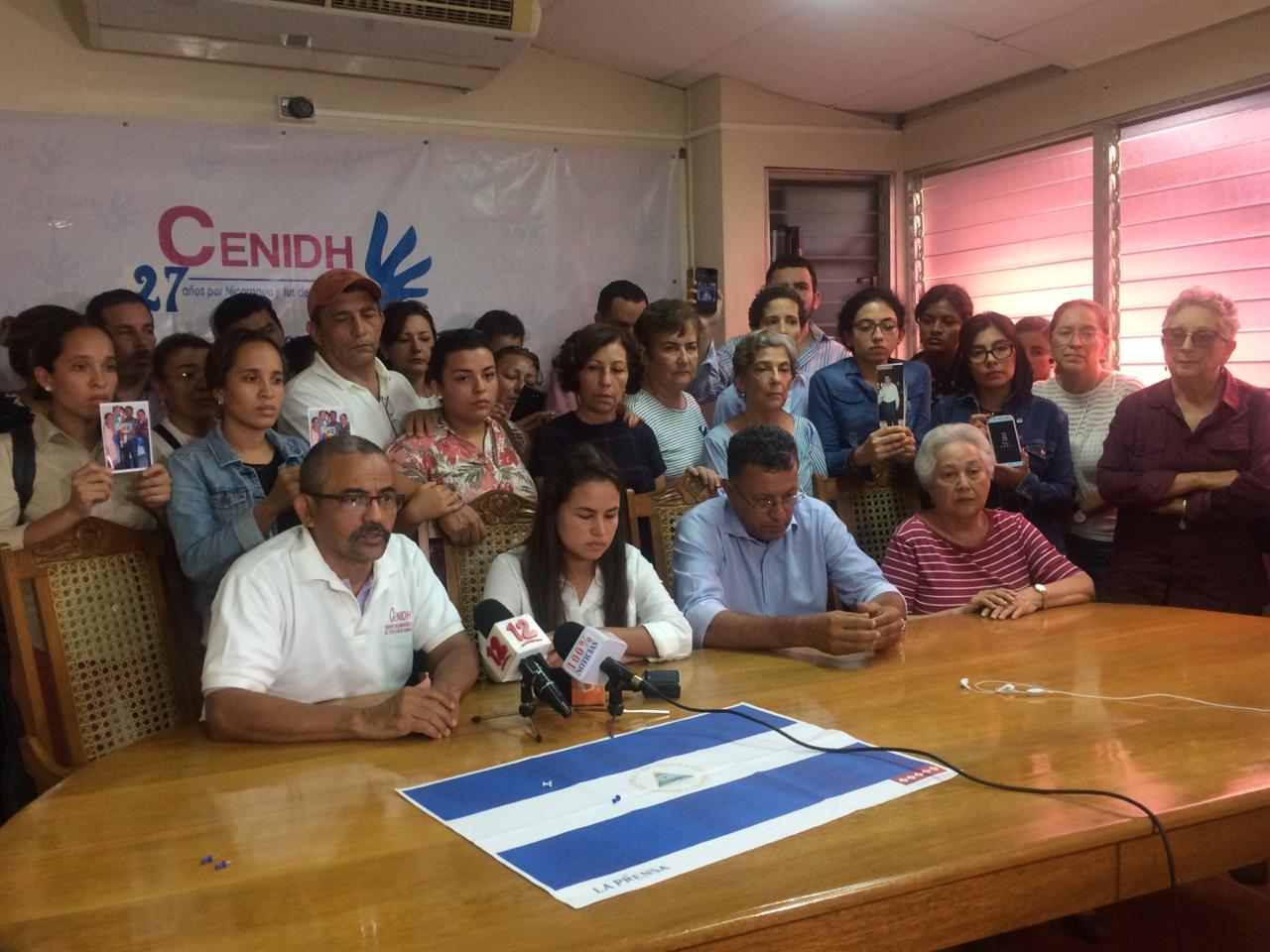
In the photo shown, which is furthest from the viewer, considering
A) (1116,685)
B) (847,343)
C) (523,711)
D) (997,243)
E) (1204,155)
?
(997,243)

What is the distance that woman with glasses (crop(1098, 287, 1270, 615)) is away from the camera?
3023 millimetres

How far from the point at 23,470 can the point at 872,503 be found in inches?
86.2

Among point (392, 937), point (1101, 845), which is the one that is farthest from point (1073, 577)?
point (392, 937)

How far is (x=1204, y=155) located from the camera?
414cm

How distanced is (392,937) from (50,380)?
1.93m

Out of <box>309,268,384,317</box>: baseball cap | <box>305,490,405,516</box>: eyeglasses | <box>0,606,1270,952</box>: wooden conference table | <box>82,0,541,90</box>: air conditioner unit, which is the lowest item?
<box>0,606,1270,952</box>: wooden conference table

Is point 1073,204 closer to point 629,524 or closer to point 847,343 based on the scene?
point 847,343

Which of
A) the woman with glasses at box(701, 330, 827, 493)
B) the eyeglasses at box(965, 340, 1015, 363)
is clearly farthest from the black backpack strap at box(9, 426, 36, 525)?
the eyeglasses at box(965, 340, 1015, 363)

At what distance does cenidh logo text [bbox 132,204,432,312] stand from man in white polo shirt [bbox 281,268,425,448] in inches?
60.1

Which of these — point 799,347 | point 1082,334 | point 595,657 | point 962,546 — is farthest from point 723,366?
point 595,657

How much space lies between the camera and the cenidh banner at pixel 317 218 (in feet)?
13.4

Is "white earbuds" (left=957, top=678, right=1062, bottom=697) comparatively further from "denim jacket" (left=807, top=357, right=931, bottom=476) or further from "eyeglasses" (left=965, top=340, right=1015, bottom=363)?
"eyeglasses" (left=965, top=340, right=1015, bottom=363)

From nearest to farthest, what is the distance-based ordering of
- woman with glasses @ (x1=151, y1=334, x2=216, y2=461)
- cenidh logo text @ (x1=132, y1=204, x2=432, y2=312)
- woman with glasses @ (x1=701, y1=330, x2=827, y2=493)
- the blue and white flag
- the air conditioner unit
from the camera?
the blue and white flag
woman with glasses @ (x1=151, y1=334, x2=216, y2=461)
woman with glasses @ (x1=701, y1=330, x2=827, y2=493)
the air conditioner unit
cenidh logo text @ (x1=132, y1=204, x2=432, y2=312)

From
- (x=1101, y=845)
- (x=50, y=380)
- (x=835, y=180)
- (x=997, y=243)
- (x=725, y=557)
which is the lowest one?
(x=1101, y=845)
